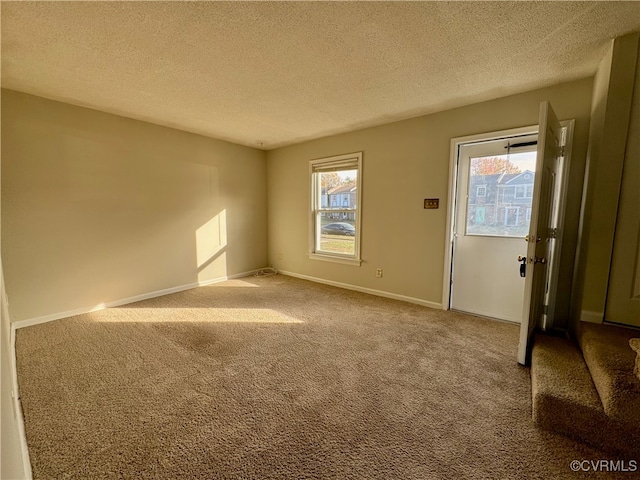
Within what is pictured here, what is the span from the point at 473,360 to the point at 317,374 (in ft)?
4.27

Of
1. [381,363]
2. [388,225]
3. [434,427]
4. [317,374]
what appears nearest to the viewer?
[434,427]

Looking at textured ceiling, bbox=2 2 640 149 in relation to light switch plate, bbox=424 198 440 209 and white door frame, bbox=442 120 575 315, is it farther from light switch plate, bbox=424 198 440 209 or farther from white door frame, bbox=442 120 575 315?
light switch plate, bbox=424 198 440 209

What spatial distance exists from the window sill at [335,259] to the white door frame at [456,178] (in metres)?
1.27

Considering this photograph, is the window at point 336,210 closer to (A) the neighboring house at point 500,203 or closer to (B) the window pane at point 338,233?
(B) the window pane at point 338,233

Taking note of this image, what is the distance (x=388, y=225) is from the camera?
3.79 meters

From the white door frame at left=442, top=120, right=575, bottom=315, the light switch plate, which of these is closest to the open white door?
the white door frame at left=442, top=120, right=575, bottom=315

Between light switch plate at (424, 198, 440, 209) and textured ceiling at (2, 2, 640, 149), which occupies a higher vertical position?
textured ceiling at (2, 2, 640, 149)

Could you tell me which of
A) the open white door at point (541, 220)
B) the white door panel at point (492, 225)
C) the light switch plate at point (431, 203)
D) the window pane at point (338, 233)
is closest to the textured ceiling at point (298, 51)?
the open white door at point (541, 220)

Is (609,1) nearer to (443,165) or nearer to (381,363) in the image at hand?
(443,165)

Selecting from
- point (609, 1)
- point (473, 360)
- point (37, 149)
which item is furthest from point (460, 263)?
point (37, 149)

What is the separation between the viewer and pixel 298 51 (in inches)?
80.7

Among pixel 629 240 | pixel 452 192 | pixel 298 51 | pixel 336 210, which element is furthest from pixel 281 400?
pixel 336 210

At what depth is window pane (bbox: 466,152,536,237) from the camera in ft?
9.42

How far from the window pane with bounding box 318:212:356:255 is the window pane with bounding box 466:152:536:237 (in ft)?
5.49
